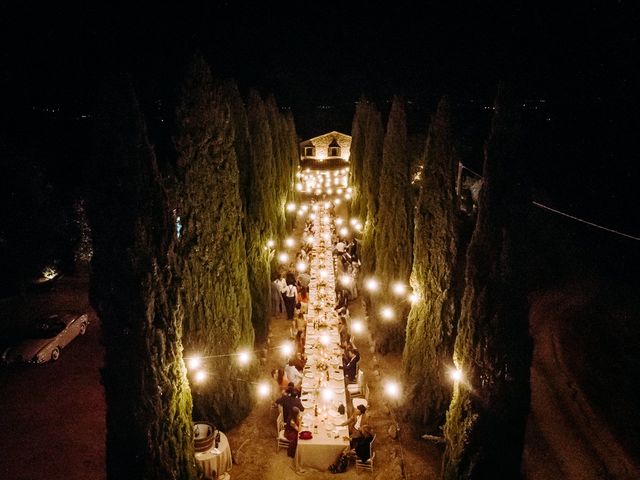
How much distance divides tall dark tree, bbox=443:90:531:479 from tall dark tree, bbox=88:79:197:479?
514 cm

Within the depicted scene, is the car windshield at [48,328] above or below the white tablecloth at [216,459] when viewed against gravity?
A: above

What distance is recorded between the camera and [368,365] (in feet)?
45.3

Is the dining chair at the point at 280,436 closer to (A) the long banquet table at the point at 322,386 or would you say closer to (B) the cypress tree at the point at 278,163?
(A) the long banquet table at the point at 322,386

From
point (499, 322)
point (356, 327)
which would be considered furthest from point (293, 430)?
point (499, 322)

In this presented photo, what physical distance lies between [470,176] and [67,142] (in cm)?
2695

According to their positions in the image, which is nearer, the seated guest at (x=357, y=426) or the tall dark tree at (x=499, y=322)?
the tall dark tree at (x=499, y=322)

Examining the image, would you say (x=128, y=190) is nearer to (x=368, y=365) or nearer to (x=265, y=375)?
(x=265, y=375)

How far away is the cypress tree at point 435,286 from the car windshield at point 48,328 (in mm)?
12254

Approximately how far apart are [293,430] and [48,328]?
10486 mm

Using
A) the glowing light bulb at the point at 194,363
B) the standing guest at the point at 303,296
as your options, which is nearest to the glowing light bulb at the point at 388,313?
the standing guest at the point at 303,296

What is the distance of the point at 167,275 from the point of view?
23.0ft

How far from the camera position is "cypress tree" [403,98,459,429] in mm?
10219

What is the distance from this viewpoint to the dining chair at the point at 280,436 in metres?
10.1

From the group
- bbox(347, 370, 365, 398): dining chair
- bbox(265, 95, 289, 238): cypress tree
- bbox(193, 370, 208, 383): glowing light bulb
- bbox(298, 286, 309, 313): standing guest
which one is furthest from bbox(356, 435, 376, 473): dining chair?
bbox(265, 95, 289, 238): cypress tree
